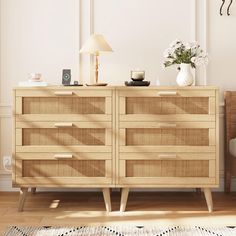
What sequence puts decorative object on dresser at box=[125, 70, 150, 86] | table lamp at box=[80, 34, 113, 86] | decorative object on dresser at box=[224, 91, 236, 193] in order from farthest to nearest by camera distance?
decorative object on dresser at box=[224, 91, 236, 193] → table lamp at box=[80, 34, 113, 86] → decorative object on dresser at box=[125, 70, 150, 86]

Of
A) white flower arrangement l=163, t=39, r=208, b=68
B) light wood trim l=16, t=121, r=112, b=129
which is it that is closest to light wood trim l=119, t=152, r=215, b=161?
light wood trim l=16, t=121, r=112, b=129

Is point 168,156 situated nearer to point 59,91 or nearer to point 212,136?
point 212,136

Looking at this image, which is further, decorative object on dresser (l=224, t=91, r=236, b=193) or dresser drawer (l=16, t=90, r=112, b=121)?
decorative object on dresser (l=224, t=91, r=236, b=193)

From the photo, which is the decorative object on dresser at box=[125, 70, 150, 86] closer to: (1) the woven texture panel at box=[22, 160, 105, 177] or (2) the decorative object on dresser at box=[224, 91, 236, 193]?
(1) the woven texture panel at box=[22, 160, 105, 177]

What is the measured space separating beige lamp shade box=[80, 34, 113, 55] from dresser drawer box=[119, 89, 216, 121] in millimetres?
434

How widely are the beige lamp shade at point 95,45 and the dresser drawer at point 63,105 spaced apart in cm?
39

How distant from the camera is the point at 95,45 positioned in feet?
11.9

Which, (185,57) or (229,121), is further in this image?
(229,121)

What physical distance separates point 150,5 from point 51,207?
1.77m

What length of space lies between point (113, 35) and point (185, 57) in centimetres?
68

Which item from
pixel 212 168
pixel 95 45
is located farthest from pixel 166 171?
pixel 95 45

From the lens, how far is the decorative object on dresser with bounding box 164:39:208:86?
358 cm

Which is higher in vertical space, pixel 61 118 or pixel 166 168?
pixel 61 118

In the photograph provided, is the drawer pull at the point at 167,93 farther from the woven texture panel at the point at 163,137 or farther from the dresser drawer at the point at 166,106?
the woven texture panel at the point at 163,137
